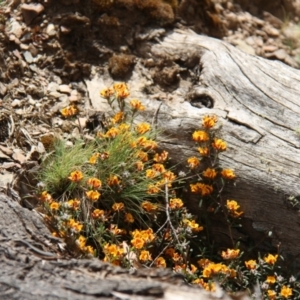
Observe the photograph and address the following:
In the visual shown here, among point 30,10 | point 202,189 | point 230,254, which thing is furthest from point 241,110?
point 30,10

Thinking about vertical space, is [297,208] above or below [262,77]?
below

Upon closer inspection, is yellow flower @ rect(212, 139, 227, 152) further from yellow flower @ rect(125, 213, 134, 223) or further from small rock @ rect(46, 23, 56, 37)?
small rock @ rect(46, 23, 56, 37)

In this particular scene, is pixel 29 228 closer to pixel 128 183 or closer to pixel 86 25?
pixel 128 183

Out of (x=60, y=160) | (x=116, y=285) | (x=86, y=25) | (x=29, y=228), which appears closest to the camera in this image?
(x=116, y=285)

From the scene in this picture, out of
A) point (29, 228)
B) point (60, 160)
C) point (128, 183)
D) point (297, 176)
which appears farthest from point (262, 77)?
point (29, 228)

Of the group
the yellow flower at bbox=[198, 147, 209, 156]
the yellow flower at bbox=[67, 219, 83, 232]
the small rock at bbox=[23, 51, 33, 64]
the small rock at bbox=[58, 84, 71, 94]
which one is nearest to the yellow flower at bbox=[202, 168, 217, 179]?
the yellow flower at bbox=[198, 147, 209, 156]

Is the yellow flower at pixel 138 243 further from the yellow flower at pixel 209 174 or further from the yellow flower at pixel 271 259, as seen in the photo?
the yellow flower at pixel 271 259
